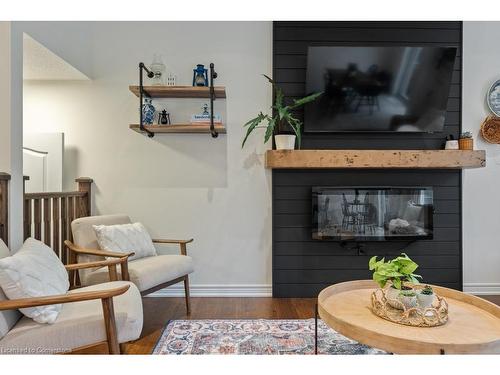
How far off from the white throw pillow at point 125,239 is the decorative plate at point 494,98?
3.48m

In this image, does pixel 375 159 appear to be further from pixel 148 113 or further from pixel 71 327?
pixel 71 327

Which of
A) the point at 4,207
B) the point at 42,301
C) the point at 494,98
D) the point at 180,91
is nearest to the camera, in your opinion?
the point at 42,301

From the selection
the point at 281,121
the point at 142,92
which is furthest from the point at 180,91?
the point at 281,121

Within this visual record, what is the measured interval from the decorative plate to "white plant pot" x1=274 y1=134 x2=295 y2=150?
2000 mm

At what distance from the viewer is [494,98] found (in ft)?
11.2

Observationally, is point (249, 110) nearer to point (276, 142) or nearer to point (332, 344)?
point (276, 142)

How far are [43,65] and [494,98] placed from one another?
4202 mm

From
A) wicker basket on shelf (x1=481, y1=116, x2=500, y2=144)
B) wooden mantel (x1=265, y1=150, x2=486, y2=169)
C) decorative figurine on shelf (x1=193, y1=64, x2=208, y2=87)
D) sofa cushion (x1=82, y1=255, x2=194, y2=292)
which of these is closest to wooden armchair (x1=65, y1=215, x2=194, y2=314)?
sofa cushion (x1=82, y1=255, x2=194, y2=292)

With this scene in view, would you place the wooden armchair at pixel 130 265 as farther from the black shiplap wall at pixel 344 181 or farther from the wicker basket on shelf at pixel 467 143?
the wicker basket on shelf at pixel 467 143

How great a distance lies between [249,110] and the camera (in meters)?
3.41

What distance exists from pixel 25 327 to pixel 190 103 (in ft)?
7.72

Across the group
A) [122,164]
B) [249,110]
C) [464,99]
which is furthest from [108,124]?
[464,99]

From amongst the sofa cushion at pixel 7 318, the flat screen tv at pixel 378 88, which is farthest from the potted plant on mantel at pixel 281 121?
the sofa cushion at pixel 7 318

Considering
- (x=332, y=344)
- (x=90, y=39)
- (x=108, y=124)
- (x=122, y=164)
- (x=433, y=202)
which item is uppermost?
(x=90, y=39)
